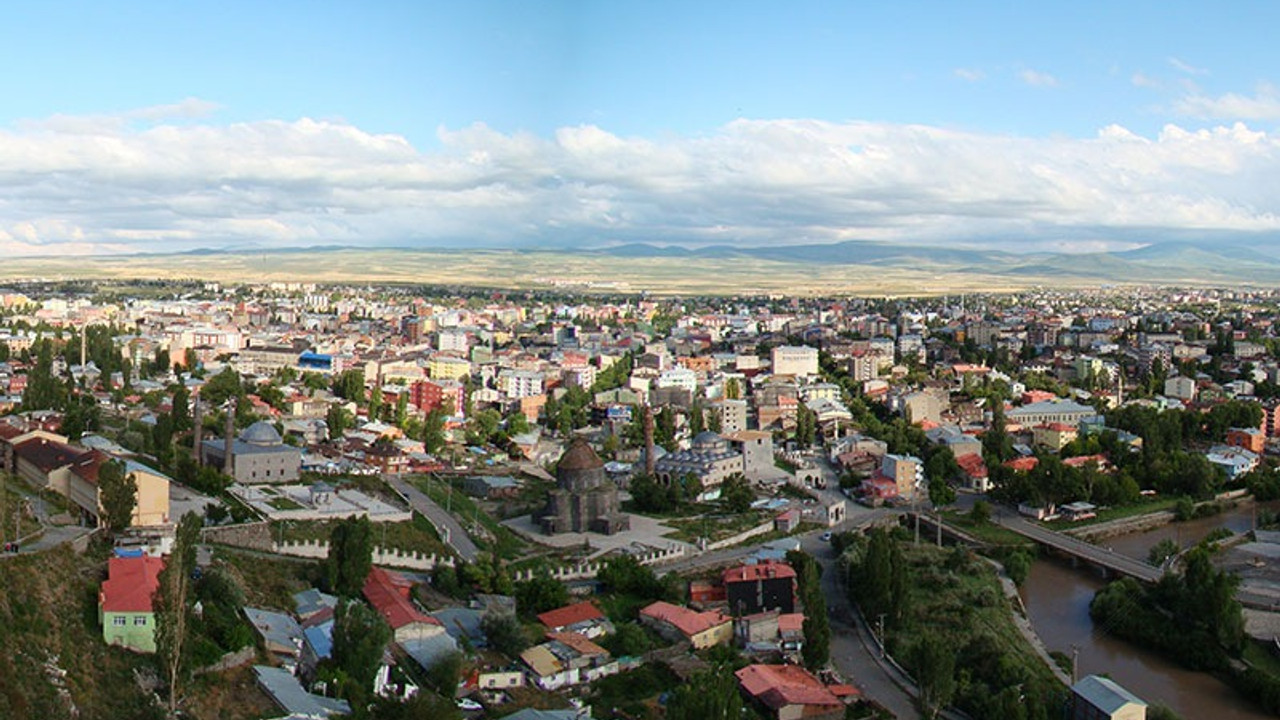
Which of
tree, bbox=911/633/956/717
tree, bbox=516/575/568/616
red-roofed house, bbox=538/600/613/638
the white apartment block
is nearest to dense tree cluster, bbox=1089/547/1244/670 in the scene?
tree, bbox=911/633/956/717

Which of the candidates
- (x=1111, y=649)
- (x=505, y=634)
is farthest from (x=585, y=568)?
(x=1111, y=649)

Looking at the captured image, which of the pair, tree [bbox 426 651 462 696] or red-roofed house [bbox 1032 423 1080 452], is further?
red-roofed house [bbox 1032 423 1080 452]

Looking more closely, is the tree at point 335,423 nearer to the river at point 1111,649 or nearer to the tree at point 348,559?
the tree at point 348,559

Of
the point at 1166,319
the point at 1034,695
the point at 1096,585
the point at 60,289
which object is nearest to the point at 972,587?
the point at 1096,585

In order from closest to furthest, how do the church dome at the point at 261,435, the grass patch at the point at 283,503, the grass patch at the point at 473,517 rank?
the grass patch at the point at 283,503 < the grass patch at the point at 473,517 < the church dome at the point at 261,435

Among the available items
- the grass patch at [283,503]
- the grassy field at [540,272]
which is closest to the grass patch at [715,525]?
the grass patch at [283,503]

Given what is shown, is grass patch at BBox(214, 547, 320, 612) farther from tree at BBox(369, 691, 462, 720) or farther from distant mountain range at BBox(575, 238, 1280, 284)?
distant mountain range at BBox(575, 238, 1280, 284)
